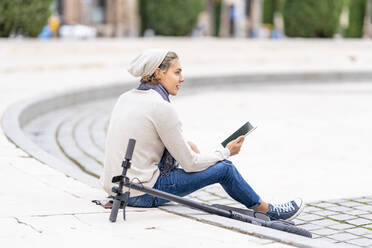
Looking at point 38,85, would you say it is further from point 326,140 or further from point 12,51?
point 326,140

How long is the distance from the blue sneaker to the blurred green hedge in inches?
700

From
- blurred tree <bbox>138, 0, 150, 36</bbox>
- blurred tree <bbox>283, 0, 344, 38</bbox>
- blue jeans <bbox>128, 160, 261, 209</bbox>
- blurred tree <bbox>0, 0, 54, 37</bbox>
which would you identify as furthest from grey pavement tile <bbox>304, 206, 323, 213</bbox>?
blurred tree <bbox>283, 0, 344, 38</bbox>

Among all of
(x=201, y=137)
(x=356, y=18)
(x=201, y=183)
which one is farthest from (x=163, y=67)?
(x=356, y=18)

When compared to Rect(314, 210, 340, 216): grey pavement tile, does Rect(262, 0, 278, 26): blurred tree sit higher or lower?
higher

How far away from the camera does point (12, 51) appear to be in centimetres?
1681

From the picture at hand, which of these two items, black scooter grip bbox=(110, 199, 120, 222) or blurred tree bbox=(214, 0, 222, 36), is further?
blurred tree bbox=(214, 0, 222, 36)

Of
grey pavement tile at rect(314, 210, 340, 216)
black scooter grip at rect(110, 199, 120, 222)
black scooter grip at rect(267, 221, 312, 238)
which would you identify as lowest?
grey pavement tile at rect(314, 210, 340, 216)

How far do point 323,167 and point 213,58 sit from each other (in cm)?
1453

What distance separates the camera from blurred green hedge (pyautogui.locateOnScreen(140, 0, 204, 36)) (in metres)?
22.8

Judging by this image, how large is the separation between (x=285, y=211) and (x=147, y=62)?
1432 mm

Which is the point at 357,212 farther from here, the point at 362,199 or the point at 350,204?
the point at 362,199

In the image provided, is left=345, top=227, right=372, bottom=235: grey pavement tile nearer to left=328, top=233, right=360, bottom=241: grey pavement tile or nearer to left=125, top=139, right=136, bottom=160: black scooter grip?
left=328, top=233, right=360, bottom=241: grey pavement tile

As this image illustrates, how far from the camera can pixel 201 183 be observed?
521cm

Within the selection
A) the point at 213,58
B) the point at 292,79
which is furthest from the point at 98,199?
the point at 213,58
